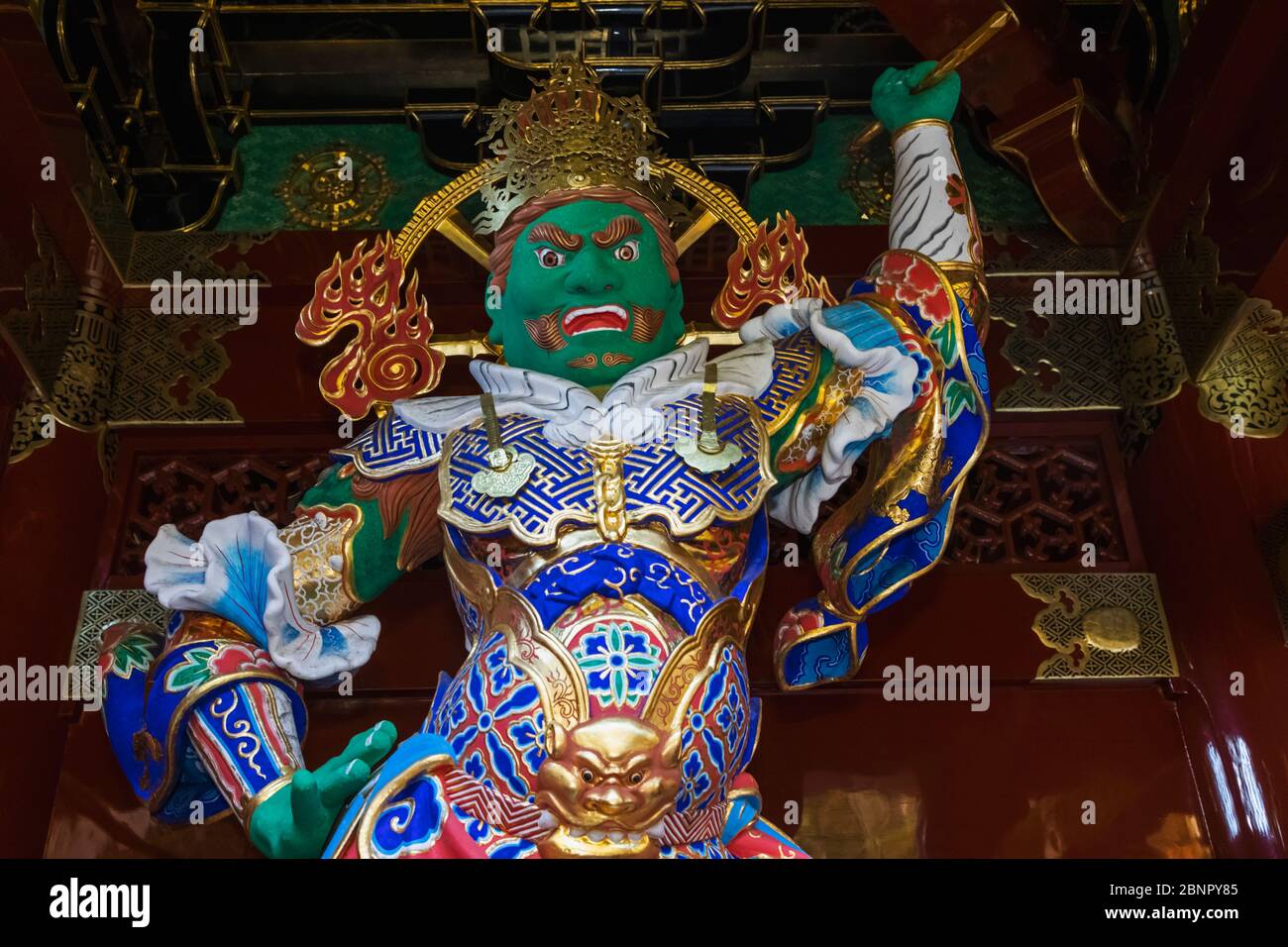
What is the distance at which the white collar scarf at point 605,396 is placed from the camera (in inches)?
135

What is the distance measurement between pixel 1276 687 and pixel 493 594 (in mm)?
1678

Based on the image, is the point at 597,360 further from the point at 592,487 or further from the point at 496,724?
the point at 496,724

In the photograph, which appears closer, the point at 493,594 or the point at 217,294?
the point at 493,594

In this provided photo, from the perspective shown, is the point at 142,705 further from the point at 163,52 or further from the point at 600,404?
the point at 163,52

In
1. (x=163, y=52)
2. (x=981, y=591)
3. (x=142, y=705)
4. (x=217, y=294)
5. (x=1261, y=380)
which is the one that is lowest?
(x=142, y=705)

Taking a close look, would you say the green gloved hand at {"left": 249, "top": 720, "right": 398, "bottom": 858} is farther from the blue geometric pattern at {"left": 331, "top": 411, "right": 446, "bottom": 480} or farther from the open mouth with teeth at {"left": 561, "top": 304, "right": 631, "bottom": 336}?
the open mouth with teeth at {"left": 561, "top": 304, "right": 631, "bottom": 336}

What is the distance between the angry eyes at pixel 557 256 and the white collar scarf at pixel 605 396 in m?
0.22

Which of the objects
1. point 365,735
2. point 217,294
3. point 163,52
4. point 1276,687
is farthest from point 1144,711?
point 163,52

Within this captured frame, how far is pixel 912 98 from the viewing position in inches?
150

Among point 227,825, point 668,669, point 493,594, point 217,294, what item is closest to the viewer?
point 668,669

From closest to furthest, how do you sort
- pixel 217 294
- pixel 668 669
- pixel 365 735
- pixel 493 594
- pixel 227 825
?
pixel 365 735 → pixel 668 669 → pixel 493 594 → pixel 227 825 → pixel 217 294

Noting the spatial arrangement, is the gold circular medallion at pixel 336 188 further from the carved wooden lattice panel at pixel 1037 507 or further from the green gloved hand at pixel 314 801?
the green gloved hand at pixel 314 801

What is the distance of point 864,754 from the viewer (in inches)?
150

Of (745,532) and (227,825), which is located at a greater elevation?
(745,532)
